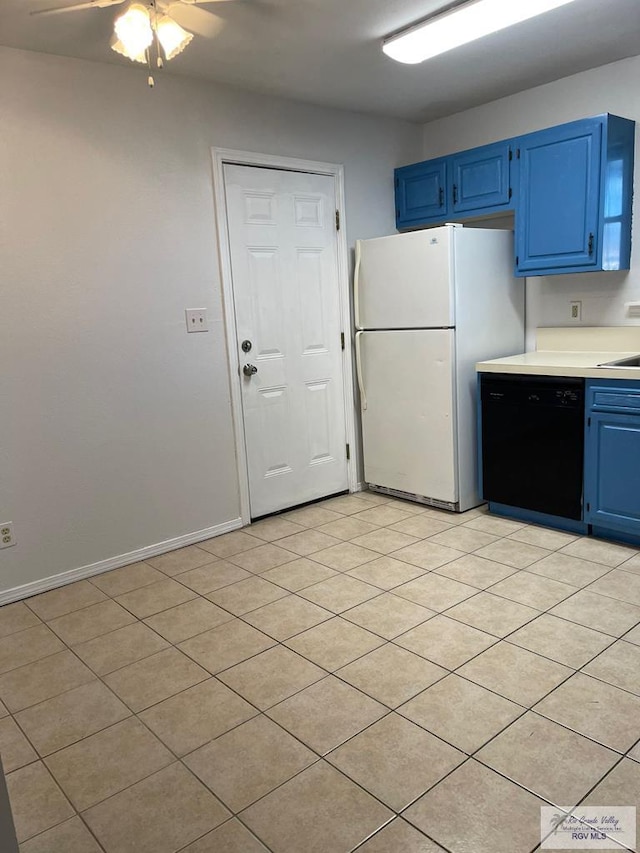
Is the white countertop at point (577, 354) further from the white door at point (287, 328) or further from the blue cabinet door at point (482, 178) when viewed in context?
the white door at point (287, 328)

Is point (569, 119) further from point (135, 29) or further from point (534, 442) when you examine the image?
point (135, 29)

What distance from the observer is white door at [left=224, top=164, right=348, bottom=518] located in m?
3.54

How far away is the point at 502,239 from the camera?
3672mm

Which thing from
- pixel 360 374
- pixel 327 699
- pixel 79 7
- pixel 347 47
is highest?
pixel 347 47

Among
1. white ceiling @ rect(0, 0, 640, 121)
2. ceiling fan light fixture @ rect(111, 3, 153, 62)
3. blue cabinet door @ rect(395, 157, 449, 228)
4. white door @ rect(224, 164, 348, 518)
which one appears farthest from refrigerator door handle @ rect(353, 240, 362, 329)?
ceiling fan light fixture @ rect(111, 3, 153, 62)

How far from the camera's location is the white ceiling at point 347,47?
2.49 m

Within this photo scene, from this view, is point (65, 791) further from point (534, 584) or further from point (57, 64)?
point (57, 64)

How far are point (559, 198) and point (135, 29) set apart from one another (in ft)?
7.21

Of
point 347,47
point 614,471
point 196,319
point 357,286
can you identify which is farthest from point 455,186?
point 614,471

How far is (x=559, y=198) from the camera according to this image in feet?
10.8

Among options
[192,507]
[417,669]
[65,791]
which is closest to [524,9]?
[417,669]

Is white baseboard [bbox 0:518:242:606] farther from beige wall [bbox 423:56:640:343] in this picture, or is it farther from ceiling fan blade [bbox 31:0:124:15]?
ceiling fan blade [bbox 31:0:124:15]

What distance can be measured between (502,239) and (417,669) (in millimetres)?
2538

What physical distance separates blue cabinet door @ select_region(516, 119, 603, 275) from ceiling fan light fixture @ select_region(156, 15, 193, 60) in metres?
1.96
